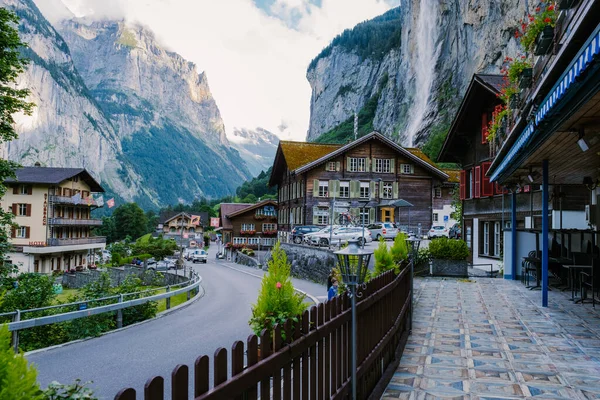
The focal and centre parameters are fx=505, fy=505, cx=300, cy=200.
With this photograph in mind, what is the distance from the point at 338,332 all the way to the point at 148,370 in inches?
225

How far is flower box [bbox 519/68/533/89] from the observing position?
911 cm

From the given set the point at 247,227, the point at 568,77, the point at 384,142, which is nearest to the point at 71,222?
the point at 247,227

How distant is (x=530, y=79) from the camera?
9.14 meters

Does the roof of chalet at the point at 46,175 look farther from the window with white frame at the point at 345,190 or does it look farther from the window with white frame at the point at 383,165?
the window with white frame at the point at 383,165

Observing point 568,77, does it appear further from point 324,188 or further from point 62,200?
point 62,200

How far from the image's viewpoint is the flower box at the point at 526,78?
9.11 m

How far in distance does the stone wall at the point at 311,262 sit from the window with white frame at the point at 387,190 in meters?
12.3

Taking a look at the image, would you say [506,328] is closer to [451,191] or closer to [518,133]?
[518,133]

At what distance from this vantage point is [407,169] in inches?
1780

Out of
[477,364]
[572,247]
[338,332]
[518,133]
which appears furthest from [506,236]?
[338,332]

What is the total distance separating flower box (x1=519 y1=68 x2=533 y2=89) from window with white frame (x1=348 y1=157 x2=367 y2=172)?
34473 millimetres

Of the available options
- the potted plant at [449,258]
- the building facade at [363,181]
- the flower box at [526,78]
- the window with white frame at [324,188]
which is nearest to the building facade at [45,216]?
the building facade at [363,181]

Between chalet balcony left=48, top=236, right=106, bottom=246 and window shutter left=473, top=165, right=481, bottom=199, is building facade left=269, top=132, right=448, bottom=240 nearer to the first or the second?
window shutter left=473, top=165, right=481, bottom=199

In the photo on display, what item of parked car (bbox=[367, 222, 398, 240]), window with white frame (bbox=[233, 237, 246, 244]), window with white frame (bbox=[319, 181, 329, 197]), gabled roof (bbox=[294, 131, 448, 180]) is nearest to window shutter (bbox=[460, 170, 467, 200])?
parked car (bbox=[367, 222, 398, 240])
